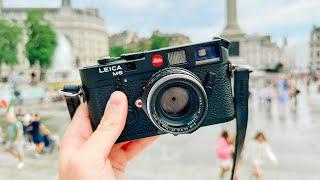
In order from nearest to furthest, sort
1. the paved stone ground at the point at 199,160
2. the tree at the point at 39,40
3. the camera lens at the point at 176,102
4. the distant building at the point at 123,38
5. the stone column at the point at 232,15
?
the camera lens at the point at 176,102, the paved stone ground at the point at 199,160, the stone column at the point at 232,15, the tree at the point at 39,40, the distant building at the point at 123,38

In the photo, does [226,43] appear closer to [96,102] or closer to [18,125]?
[96,102]

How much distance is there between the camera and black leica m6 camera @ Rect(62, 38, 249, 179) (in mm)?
1841

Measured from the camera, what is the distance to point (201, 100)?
72.4 inches

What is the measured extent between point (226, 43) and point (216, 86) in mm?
190

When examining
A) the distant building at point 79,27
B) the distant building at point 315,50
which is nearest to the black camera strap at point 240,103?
the distant building at point 79,27

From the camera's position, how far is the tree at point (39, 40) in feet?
167

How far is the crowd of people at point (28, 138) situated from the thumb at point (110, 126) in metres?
7.88

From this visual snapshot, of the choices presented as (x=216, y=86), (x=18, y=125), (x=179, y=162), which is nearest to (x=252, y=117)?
(x=179, y=162)

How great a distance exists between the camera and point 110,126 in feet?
5.93

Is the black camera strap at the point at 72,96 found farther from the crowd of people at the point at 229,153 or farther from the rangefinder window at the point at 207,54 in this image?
the crowd of people at the point at 229,153

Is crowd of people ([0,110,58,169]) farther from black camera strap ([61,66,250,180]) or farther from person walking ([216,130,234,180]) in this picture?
black camera strap ([61,66,250,180])

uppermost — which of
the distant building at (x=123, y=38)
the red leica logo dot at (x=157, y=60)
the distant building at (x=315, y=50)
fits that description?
the distant building at (x=123, y=38)

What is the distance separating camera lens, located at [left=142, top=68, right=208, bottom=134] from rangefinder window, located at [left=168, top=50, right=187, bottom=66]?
0.11m

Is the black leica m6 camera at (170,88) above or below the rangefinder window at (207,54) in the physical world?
below
